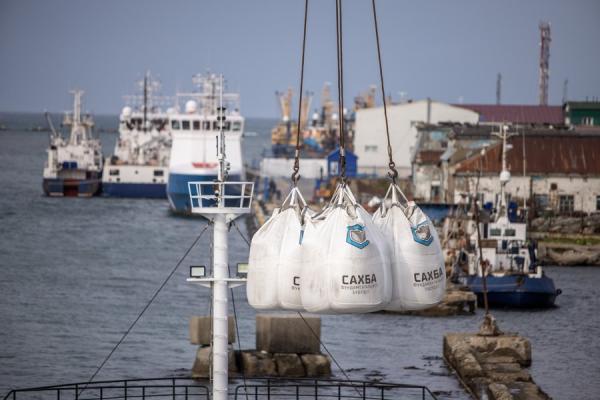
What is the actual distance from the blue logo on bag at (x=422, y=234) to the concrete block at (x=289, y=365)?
12.8 meters

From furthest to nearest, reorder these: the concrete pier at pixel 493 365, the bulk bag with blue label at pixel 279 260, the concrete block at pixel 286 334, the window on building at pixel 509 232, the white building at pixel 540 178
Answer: the white building at pixel 540 178 → the window on building at pixel 509 232 → the concrete block at pixel 286 334 → the concrete pier at pixel 493 365 → the bulk bag with blue label at pixel 279 260

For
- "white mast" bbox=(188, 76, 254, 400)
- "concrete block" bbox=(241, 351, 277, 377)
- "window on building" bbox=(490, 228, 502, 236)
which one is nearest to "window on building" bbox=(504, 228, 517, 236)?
"window on building" bbox=(490, 228, 502, 236)

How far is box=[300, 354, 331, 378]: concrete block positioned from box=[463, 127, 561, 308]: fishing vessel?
13.0 m

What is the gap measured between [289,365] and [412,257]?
42.7 feet

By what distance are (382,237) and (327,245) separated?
2.48 feet

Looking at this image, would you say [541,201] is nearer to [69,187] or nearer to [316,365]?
[316,365]

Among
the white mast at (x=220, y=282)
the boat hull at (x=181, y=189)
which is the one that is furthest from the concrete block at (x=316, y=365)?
the boat hull at (x=181, y=189)

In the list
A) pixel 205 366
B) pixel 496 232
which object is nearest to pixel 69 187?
pixel 496 232

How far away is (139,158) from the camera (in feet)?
312

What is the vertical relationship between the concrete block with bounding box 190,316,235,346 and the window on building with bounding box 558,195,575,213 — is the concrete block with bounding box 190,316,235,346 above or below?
below

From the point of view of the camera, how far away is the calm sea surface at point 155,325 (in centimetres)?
3133

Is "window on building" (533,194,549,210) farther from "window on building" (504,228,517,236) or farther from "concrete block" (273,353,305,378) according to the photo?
"concrete block" (273,353,305,378)

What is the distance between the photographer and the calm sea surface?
3133 centimetres

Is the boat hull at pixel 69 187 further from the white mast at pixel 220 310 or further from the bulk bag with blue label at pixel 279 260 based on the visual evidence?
the bulk bag with blue label at pixel 279 260
